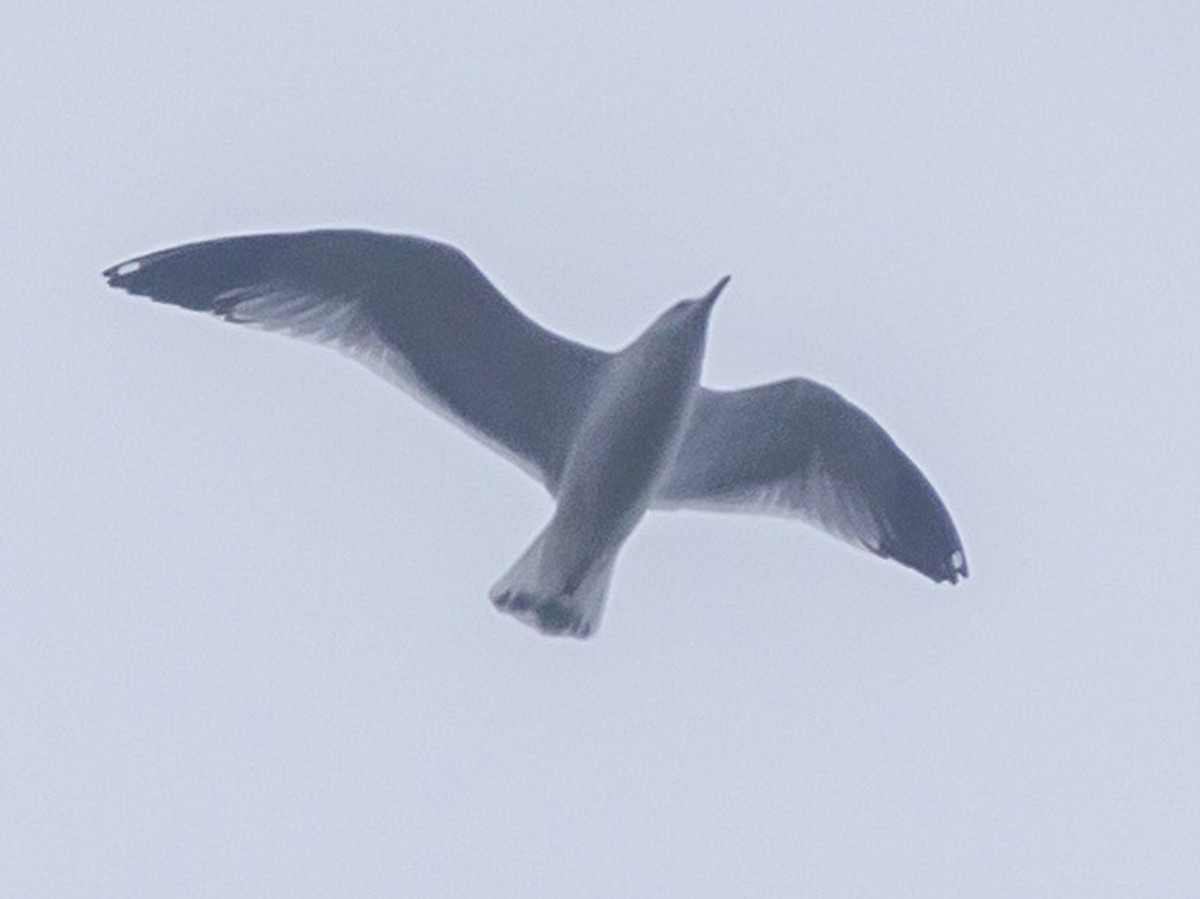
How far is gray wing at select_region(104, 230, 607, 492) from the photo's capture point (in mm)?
12289

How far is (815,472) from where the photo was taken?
12.6m

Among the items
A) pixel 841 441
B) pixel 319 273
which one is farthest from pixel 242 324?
pixel 841 441

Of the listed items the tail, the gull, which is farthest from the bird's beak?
the tail

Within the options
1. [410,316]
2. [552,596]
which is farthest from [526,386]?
[552,596]

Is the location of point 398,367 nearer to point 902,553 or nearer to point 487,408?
point 487,408

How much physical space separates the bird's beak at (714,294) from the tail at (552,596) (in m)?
0.97

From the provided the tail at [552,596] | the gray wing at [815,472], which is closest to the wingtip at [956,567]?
the gray wing at [815,472]

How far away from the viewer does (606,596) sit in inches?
470

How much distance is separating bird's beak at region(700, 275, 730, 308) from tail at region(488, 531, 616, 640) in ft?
3.18

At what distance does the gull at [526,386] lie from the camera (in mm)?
12297

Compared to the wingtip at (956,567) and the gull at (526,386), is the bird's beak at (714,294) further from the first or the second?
the wingtip at (956,567)

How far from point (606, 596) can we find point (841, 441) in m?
1.22

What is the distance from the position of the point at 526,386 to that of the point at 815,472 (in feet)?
3.75

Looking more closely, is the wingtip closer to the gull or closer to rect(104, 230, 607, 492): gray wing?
the gull
